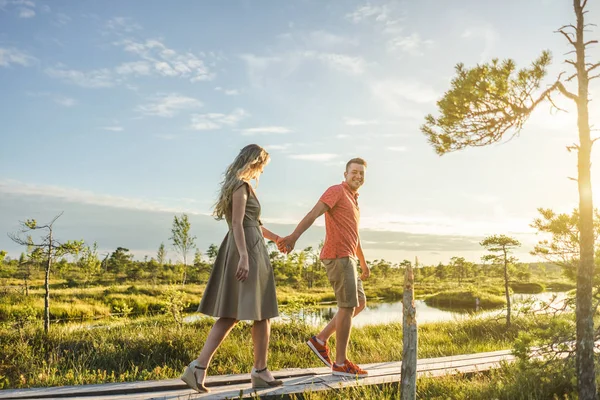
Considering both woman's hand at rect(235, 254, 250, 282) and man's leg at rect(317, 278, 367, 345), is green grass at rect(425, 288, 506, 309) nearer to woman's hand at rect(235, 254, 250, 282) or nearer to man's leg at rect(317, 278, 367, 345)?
man's leg at rect(317, 278, 367, 345)

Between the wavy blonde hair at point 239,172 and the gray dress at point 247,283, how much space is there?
0.09m

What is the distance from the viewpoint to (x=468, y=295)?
37.5 metres

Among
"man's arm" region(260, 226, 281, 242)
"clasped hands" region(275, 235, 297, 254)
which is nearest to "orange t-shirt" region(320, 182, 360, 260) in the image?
"clasped hands" region(275, 235, 297, 254)

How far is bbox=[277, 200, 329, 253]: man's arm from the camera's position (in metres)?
4.34

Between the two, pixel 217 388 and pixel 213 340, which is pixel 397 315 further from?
pixel 213 340

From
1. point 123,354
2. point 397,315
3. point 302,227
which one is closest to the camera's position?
point 302,227

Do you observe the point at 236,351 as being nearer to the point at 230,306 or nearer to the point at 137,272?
the point at 230,306

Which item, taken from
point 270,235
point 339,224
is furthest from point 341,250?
point 270,235

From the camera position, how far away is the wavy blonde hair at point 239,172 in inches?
148

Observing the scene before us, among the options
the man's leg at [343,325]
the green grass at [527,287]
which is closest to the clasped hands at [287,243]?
the man's leg at [343,325]

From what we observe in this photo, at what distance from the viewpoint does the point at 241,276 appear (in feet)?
11.9

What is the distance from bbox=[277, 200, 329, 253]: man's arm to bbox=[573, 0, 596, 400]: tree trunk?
7.70 feet

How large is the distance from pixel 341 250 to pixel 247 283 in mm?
1097

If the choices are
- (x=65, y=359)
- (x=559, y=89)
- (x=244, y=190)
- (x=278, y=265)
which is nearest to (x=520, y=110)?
(x=559, y=89)
